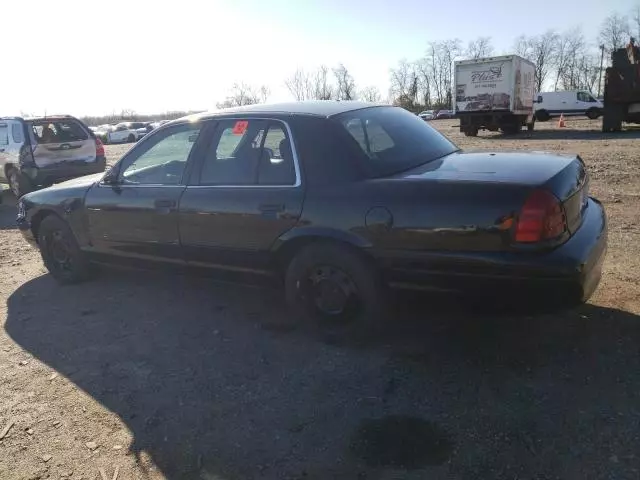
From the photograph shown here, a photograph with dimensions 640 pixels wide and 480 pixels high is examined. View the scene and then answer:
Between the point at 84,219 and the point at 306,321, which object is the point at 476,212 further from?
the point at 84,219

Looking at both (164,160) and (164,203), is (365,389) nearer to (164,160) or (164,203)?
(164,203)

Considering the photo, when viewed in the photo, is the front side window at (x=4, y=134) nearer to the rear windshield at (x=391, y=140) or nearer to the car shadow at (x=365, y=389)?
the car shadow at (x=365, y=389)

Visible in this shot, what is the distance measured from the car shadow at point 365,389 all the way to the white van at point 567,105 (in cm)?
3330

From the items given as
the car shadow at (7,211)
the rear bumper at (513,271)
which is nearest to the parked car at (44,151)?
the car shadow at (7,211)

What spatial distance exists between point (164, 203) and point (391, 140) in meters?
1.84

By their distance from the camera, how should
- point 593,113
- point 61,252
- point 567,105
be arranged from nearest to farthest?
point 61,252
point 593,113
point 567,105

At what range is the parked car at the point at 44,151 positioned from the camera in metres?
10.2

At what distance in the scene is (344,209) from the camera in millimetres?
3342

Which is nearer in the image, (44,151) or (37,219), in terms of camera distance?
(37,219)

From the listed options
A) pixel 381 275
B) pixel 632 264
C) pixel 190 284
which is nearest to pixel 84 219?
pixel 190 284

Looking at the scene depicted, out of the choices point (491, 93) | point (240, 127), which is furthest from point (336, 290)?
point (491, 93)

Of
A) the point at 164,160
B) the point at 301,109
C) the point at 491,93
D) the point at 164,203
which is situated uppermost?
the point at 491,93

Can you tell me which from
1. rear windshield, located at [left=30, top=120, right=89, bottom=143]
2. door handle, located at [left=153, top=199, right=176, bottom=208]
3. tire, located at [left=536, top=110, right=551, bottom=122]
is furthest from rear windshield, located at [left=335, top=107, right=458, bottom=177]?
tire, located at [left=536, top=110, right=551, bottom=122]

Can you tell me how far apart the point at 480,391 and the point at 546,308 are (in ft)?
1.95
